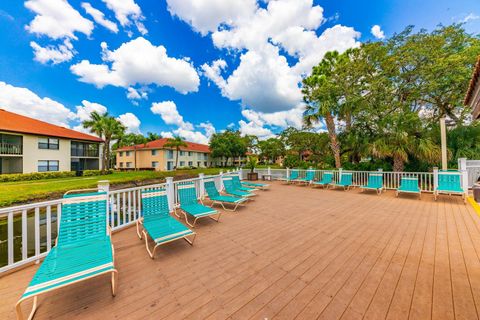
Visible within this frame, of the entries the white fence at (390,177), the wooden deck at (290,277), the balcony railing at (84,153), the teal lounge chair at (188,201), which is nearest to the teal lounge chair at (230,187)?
the teal lounge chair at (188,201)

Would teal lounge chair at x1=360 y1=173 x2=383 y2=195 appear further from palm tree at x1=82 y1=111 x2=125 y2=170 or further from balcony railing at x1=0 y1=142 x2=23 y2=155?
balcony railing at x1=0 y1=142 x2=23 y2=155

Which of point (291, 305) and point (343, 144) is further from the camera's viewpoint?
point (343, 144)

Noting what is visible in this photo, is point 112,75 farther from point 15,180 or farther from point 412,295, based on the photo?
point 412,295

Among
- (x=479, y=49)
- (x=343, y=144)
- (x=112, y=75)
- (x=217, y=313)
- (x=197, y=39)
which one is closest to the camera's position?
(x=217, y=313)

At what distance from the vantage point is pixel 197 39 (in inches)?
562

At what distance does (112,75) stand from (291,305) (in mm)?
20363

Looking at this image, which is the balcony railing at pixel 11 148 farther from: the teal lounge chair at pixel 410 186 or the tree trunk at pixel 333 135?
the teal lounge chair at pixel 410 186

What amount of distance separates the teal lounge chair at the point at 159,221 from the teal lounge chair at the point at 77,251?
0.73 meters

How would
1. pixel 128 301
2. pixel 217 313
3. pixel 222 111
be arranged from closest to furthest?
pixel 217 313
pixel 128 301
pixel 222 111

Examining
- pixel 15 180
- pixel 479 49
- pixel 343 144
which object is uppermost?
pixel 479 49

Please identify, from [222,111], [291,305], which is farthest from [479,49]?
[222,111]

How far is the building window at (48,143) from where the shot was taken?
1992cm

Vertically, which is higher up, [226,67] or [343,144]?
[226,67]

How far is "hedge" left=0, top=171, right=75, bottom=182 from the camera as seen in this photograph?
16703mm
